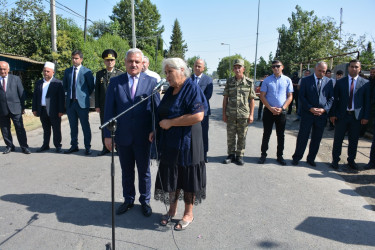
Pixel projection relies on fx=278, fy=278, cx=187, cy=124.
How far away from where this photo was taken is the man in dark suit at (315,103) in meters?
5.45

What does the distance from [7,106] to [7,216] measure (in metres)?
3.50

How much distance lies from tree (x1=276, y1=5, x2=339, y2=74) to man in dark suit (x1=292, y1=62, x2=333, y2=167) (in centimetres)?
1598

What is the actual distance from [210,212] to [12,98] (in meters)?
5.12

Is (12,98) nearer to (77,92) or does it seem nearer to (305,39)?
(77,92)

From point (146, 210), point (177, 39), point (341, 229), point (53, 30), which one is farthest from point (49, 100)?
point (177, 39)

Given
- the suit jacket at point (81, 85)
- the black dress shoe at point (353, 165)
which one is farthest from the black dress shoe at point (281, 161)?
the suit jacket at point (81, 85)

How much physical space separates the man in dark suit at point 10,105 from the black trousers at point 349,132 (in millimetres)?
6530

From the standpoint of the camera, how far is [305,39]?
2447 cm

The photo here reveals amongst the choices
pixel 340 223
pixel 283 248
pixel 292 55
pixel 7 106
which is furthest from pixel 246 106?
pixel 292 55

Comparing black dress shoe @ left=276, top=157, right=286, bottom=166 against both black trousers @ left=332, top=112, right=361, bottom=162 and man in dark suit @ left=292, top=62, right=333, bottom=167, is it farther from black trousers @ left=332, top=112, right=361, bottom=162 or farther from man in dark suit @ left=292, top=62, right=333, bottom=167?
black trousers @ left=332, top=112, right=361, bottom=162

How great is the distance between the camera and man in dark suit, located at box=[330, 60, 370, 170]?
5344 mm

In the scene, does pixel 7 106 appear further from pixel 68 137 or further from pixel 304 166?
pixel 304 166

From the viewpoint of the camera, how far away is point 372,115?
858 cm

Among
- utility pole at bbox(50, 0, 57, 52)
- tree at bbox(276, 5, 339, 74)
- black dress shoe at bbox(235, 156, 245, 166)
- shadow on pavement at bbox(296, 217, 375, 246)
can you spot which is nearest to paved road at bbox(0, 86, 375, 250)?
shadow on pavement at bbox(296, 217, 375, 246)
